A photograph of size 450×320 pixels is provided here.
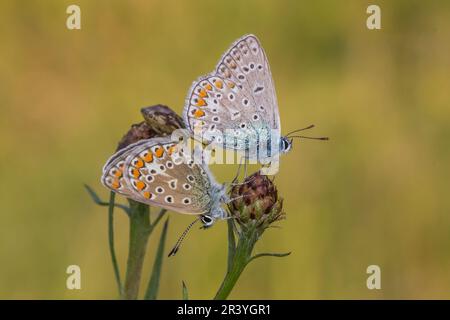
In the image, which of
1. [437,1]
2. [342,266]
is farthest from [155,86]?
[437,1]

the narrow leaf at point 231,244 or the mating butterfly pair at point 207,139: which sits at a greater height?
the mating butterfly pair at point 207,139

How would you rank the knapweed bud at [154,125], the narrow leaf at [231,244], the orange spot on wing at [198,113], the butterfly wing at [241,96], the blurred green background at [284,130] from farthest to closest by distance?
the blurred green background at [284,130]
the butterfly wing at [241,96]
the orange spot on wing at [198,113]
the knapweed bud at [154,125]
the narrow leaf at [231,244]

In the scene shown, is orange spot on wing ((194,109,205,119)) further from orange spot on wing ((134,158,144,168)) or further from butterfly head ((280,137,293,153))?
orange spot on wing ((134,158,144,168))

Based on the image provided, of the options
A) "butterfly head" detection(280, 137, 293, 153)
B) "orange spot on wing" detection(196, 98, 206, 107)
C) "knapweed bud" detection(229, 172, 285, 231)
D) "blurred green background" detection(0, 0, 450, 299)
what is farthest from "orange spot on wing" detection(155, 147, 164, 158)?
"blurred green background" detection(0, 0, 450, 299)

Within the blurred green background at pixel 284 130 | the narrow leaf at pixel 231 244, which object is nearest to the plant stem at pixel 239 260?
the narrow leaf at pixel 231 244

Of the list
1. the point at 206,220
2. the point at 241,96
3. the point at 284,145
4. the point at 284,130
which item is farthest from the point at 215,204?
the point at 284,130

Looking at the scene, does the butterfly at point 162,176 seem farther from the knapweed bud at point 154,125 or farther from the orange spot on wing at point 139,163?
the knapweed bud at point 154,125

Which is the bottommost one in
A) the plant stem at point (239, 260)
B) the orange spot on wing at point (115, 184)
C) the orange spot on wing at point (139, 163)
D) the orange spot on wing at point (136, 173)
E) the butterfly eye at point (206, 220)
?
the plant stem at point (239, 260)

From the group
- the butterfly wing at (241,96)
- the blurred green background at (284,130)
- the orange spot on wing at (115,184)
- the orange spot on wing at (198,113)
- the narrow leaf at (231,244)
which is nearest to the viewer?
the orange spot on wing at (115,184)
